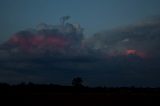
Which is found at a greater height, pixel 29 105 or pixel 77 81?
pixel 77 81

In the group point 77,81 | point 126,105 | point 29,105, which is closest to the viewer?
point 29,105

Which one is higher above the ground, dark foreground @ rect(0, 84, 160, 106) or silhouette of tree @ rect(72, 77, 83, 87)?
silhouette of tree @ rect(72, 77, 83, 87)

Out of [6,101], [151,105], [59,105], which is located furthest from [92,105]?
[6,101]

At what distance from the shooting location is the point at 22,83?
17138 cm

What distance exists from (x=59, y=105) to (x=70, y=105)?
2.44 m

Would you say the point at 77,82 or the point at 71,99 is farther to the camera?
the point at 77,82

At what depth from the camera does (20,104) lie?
2667 inches

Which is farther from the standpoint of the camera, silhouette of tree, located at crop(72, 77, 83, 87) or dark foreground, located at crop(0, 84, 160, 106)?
→ silhouette of tree, located at crop(72, 77, 83, 87)

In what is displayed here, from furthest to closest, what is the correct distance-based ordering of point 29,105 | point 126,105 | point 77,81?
1. point 77,81
2. point 126,105
3. point 29,105

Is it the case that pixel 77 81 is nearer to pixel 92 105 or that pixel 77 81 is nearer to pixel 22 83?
pixel 22 83

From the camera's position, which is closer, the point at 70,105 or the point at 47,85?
the point at 70,105

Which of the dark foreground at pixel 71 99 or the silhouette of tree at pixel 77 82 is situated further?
the silhouette of tree at pixel 77 82

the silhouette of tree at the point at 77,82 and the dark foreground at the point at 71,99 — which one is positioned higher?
the silhouette of tree at the point at 77,82

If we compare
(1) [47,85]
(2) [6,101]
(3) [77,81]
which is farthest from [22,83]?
(2) [6,101]
